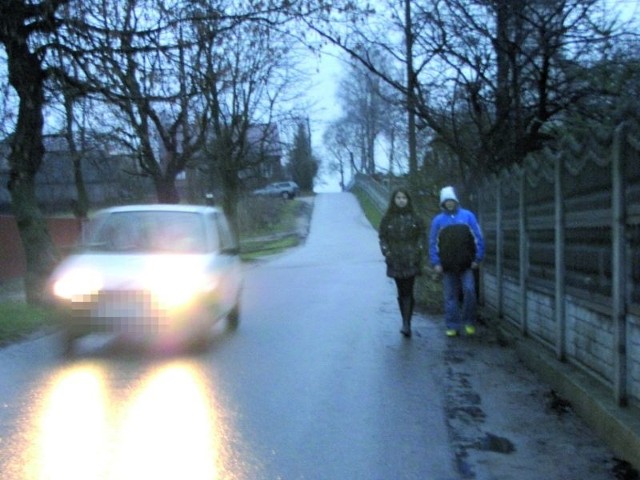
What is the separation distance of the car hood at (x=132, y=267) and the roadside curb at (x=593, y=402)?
12.4 feet

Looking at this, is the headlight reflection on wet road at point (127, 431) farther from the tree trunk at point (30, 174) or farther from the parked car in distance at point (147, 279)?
the tree trunk at point (30, 174)

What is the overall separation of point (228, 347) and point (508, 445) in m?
4.51

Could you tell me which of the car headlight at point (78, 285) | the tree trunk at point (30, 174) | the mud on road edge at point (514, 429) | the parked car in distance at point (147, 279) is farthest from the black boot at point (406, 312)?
the tree trunk at point (30, 174)

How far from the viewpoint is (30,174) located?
1266 centimetres

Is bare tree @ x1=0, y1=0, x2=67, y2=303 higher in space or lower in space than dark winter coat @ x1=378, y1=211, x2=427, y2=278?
higher

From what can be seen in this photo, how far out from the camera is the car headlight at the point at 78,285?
27.0 ft

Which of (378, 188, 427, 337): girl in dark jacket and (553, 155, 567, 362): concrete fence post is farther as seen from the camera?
(378, 188, 427, 337): girl in dark jacket

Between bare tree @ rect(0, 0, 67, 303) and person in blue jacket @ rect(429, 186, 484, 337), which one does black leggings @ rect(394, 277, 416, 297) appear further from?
bare tree @ rect(0, 0, 67, 303)

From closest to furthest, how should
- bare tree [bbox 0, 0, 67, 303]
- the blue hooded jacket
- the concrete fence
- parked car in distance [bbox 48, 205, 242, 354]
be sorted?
the concrete fence
parked car in distance [bbox 48, 205, 242, 354]
the blue hooded jacket
bare tree [bbox 0, 0, 67, 303]

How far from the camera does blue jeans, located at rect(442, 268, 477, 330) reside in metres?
9.32

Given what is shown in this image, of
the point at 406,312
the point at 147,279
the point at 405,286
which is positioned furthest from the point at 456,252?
the point at 147,279

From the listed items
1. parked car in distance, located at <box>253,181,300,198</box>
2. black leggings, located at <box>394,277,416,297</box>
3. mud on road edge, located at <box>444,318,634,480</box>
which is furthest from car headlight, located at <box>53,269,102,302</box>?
parked car in distance, located at <box>253,181,300,198</box>

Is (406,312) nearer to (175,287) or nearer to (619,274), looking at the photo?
(175,287)

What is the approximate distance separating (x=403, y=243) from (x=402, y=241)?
0.03 m
